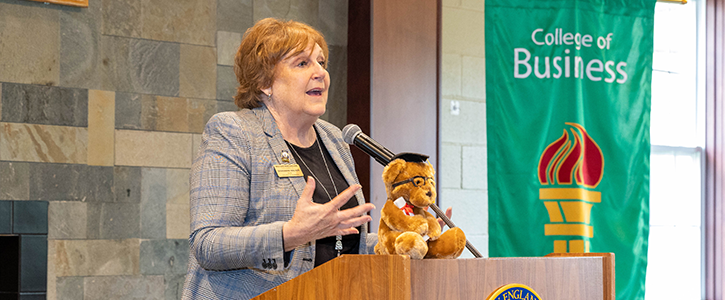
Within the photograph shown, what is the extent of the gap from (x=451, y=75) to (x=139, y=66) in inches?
67.4

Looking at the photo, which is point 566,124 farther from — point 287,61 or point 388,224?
point 388,224

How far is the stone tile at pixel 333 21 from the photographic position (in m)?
3.42

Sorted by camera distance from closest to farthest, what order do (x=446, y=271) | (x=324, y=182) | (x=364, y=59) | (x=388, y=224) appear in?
(x=446, y=271), (x=388, y=224), (x=324, y=182), (x=364, y=59)

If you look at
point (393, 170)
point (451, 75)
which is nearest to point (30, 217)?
point (393, 170)

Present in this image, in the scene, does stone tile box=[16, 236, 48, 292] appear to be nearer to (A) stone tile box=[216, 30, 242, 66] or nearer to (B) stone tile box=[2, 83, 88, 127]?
(B) stone tile box=[2, 83, 88, 127]

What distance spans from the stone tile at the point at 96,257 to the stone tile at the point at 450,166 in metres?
1.69

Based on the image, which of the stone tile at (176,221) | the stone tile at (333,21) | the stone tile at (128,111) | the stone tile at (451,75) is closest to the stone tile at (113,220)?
the stone tile at (176,221)

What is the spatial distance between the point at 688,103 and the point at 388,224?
3.94m

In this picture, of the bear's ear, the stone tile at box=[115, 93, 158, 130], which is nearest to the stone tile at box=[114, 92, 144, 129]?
the stone tile at box=[115, 93, 158, 130]

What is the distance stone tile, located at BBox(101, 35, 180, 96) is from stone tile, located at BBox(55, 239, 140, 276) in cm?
69

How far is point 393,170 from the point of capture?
1207 mm

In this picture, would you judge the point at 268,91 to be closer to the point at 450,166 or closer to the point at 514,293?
the point at 514,293

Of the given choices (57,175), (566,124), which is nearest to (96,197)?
(57,175)

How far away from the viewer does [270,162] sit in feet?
4.90
